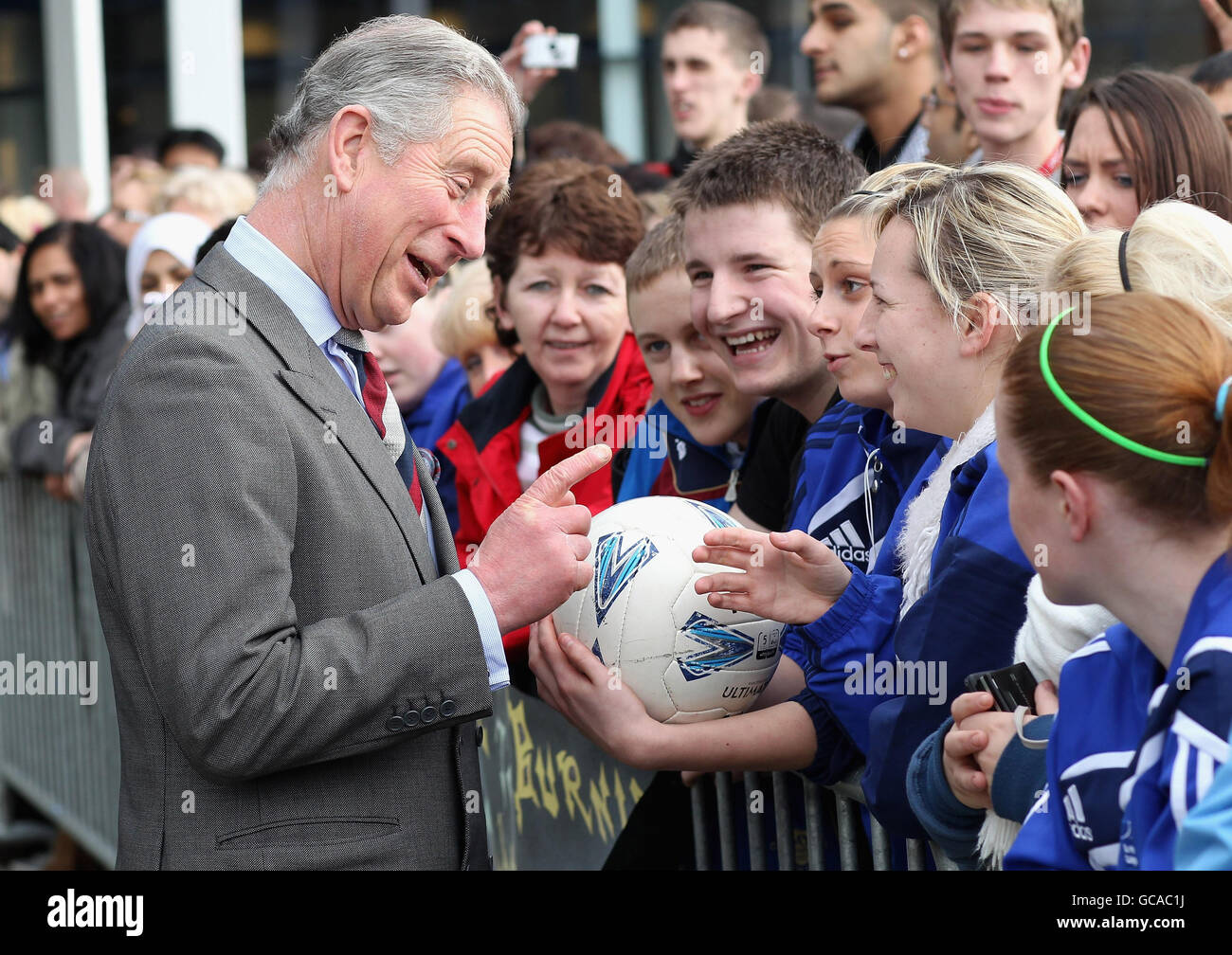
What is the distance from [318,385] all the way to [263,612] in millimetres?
443

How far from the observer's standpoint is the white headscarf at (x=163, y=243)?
6680 millimetres

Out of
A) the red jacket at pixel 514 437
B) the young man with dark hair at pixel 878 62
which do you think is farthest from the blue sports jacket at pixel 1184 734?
the young man with dark hair at pixel 878 62

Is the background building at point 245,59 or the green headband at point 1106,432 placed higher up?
the background building at point 245,59

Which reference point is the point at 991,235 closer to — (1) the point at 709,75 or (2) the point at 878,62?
(2) the point at 878,62

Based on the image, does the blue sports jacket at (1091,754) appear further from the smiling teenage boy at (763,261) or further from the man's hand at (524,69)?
the man's hand at (524,69)

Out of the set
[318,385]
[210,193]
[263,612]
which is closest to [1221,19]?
[318,385]

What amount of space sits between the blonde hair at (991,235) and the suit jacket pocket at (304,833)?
1406mm

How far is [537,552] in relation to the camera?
101 inches

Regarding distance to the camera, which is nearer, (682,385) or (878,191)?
(878,191)

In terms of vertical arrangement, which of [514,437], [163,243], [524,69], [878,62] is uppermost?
[524,69]
